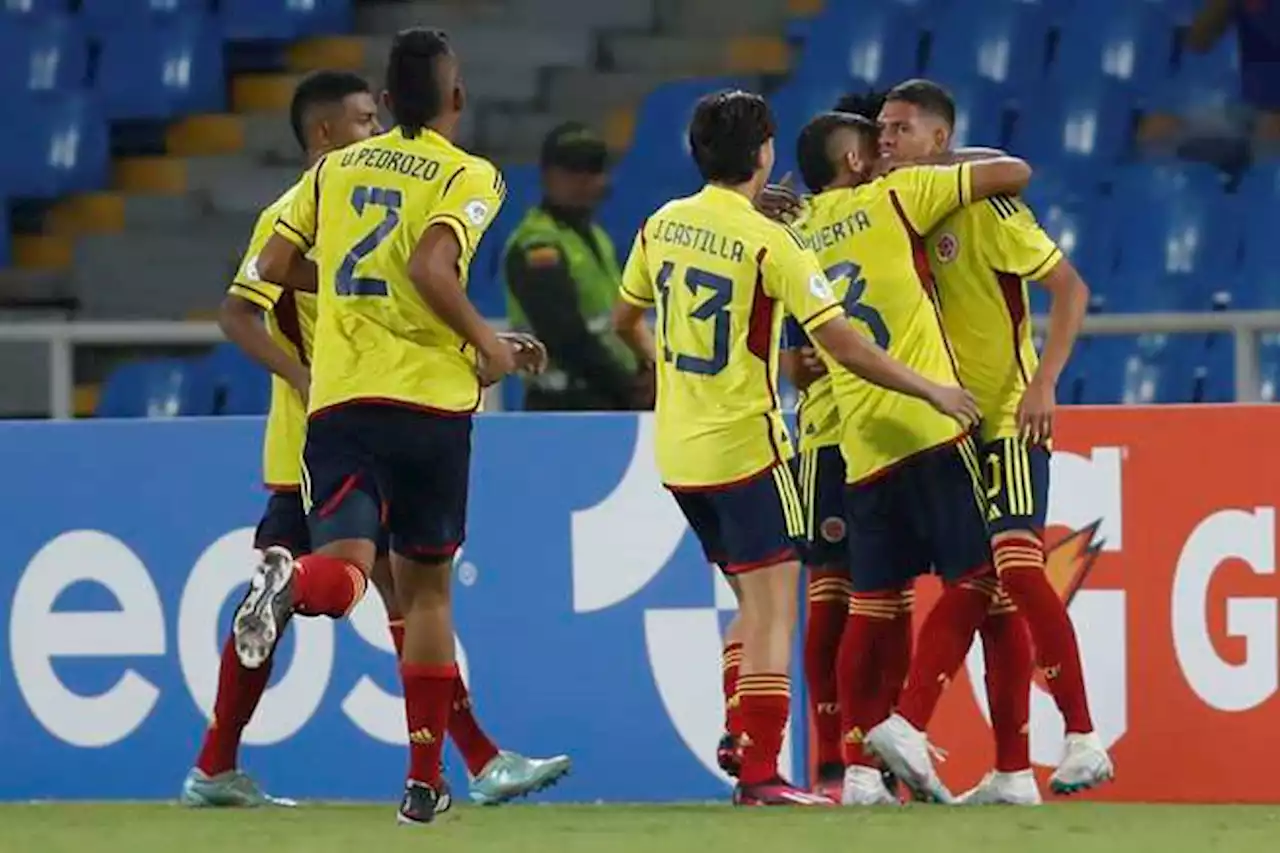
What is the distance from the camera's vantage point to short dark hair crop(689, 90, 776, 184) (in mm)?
8227

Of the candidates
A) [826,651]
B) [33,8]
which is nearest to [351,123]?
[826,651]

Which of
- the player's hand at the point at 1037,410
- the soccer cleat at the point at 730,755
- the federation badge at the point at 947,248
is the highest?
the federation badge at the point at 947,248

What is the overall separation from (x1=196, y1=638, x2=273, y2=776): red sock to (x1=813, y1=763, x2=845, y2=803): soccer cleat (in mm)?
1490

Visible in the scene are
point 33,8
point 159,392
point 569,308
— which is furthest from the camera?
point 33,8

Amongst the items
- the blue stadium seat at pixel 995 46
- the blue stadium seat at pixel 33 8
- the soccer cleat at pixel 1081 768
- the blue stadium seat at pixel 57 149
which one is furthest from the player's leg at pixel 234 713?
the blue stadium seat at pixel 33 8

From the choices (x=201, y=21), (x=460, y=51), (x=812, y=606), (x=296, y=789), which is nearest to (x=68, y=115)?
(x=201, y=21)

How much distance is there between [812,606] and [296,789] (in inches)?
68.4

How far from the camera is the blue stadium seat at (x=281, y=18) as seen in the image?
1594 cm

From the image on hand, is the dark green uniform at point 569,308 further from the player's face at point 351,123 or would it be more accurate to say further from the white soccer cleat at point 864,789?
the white soccer cleat at point 864,789

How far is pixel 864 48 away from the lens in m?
14.8

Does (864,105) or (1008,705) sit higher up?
(864,105)

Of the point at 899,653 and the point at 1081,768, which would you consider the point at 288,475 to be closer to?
the point at 899,653

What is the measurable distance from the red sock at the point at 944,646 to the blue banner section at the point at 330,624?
1.17 m

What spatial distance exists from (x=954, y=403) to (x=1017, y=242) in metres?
0.80
